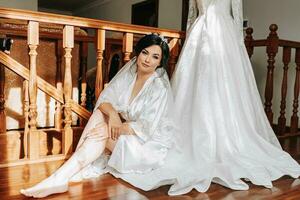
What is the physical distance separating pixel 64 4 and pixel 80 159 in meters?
7.18

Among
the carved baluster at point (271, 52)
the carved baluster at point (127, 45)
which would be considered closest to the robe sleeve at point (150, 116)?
the carved baluster at point (127, 45)

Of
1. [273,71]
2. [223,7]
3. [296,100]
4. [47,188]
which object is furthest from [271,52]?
[47,188]

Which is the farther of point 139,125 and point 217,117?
point 217,117

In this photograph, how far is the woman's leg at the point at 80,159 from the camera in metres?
1.52

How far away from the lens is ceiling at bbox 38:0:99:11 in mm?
7805

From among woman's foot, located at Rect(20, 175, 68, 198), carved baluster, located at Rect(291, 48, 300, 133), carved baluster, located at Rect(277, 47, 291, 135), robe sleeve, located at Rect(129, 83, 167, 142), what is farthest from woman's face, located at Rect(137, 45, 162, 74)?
carved baluster, located at Rect(291, 48, 300, 133)

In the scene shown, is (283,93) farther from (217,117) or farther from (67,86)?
(67,86)

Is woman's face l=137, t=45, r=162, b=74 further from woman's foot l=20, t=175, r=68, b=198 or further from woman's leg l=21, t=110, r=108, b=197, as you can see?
woman's foot l=20, t=175, r=68, b=198

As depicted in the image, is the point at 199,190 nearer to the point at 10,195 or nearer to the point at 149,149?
the point at 149,149

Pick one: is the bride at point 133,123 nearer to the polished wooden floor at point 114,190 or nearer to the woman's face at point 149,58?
the woman's face at point 149,58

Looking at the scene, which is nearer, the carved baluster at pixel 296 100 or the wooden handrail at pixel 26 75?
the wooden handrail at pixel 26 75

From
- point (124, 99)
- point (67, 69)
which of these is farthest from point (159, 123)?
point (67, 69)

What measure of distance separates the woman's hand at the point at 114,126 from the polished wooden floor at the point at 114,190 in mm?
242

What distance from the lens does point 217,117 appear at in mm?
2070
